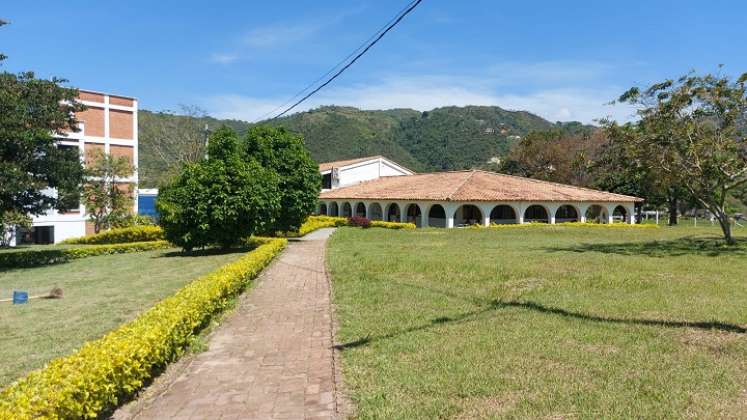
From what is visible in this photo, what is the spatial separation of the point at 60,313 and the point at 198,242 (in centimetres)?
922

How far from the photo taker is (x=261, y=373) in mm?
5770

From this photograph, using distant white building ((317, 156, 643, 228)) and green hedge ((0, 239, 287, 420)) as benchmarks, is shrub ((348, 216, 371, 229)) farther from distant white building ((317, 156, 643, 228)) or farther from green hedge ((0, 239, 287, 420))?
green hedge ((0, 239, 287, 420))

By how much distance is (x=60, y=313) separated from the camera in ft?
31.5

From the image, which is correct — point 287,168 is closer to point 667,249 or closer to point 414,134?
point 667,249

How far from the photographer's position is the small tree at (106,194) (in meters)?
31.0

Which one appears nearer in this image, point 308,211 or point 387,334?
point 387,334

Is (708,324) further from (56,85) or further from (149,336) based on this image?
(56,85)

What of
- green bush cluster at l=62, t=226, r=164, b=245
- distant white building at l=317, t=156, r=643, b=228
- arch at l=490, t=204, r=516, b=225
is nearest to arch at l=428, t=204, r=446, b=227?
distant white building at l=317, t=156, r=643, b=228

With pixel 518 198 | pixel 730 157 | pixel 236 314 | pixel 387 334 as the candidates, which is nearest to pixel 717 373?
pixel 387 334

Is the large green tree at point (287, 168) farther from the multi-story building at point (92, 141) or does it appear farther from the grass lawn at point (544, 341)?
the multi-story building at point (92, 141)

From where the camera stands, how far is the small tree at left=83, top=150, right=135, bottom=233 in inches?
1222

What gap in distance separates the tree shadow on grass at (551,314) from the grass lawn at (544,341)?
23mm

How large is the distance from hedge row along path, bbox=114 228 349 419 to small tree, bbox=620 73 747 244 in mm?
14830

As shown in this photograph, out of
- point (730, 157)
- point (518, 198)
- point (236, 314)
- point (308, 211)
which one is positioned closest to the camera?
point (236, 314)
